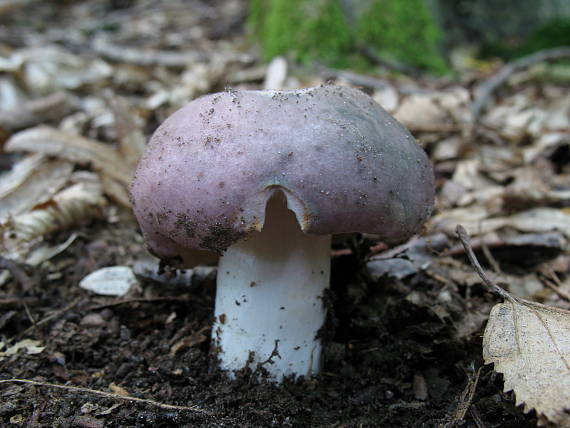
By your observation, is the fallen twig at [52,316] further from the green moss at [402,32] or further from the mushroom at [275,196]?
the green moss at [402,32]

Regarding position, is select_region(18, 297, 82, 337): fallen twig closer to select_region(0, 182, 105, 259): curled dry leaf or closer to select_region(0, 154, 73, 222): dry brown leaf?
select_region(0, 182, 105, 259): curled dry leaf

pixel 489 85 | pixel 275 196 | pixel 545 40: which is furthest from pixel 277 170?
pixel 545 40

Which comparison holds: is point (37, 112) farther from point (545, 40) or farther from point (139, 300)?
point (545, 40)

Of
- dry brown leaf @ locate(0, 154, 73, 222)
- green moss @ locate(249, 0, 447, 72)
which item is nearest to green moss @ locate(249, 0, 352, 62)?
green moss @ locate(249, 0, 447, 72)


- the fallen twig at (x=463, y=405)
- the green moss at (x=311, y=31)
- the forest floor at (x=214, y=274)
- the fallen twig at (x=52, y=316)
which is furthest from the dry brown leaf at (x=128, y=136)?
the fallen twig at (x=463, y=405)

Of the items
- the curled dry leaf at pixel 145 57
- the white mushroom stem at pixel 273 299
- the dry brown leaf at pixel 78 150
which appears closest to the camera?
the white mushroom stem at pixel 273 299

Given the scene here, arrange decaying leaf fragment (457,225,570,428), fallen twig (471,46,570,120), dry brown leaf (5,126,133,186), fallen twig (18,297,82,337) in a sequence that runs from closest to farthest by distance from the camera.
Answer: decaying leaf fragment (457,225,570,428)
fallen twig (18,297,82,337)
dry brown leaf (5,126,133,186)
fallen twig (471,46,570,120)

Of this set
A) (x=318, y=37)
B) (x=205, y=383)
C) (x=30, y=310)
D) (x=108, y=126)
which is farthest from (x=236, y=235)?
(x=318, y=37)
